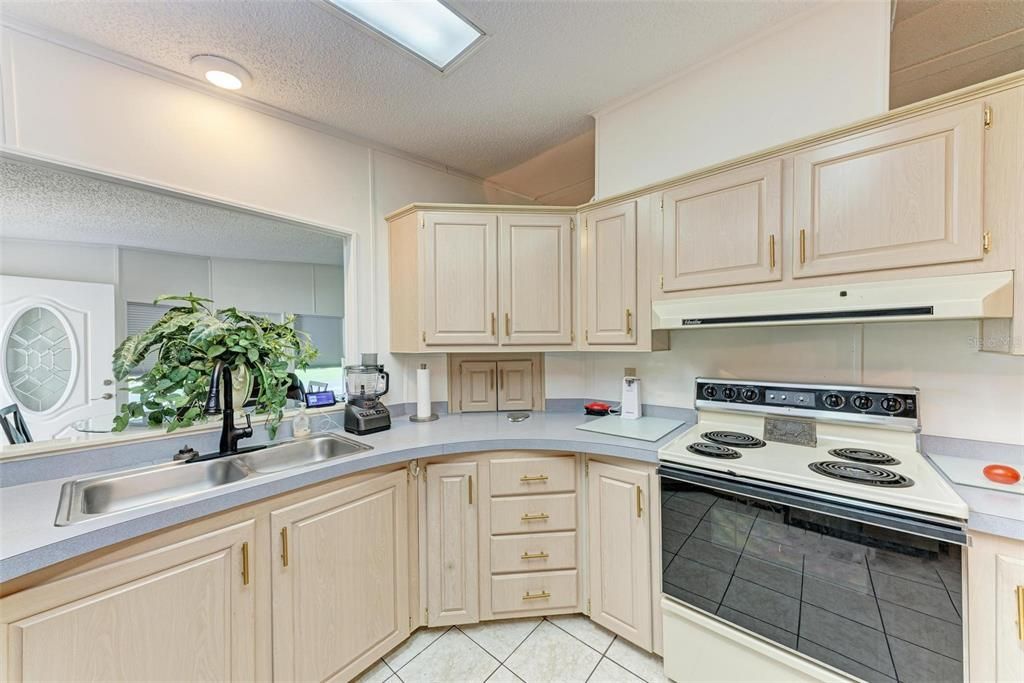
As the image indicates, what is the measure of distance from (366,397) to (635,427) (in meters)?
1.41

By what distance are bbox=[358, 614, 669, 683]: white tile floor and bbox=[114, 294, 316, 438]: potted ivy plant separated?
4.06 ft

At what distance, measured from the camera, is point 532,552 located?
1733 millimetres

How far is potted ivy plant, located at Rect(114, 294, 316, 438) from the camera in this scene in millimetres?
1457

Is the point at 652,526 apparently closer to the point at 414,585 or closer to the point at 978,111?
the point at 414,585

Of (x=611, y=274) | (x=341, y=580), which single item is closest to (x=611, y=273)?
(x=611, y=274)

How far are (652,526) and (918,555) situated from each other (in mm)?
758

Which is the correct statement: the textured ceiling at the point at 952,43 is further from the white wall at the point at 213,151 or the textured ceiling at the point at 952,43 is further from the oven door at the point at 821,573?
the white wall at the point at 213,151

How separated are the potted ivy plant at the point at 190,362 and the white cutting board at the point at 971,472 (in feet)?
8.10

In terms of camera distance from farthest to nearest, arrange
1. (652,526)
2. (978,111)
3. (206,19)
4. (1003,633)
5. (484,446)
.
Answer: (484,446) → (652,526) → (206,19) → (978,111) → (1003,633)

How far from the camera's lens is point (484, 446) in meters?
1.67

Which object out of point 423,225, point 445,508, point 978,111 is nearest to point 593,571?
point 445,508

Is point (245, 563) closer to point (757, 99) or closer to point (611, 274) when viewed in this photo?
point (611, 274)

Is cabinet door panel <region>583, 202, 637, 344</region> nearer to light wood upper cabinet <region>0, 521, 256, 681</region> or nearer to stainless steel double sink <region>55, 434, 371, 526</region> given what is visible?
stainless steel double sink <region>55, 434, 371, 526</region>

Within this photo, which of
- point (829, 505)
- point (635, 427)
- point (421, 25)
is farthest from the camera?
point (635, 427)
